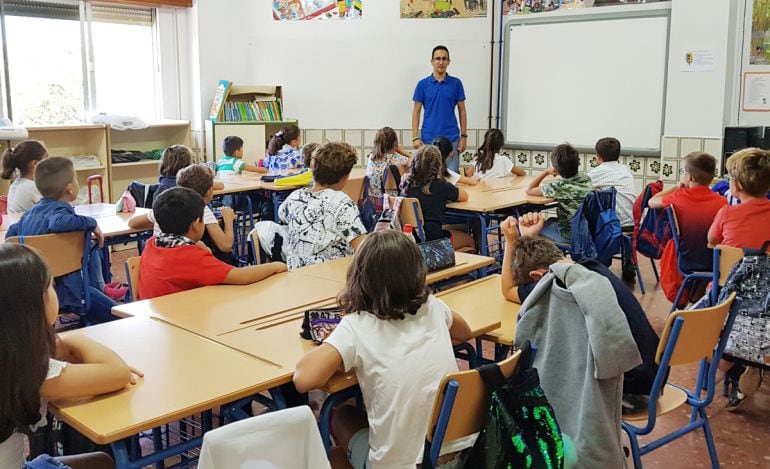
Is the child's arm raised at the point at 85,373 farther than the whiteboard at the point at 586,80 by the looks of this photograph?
Answer: No

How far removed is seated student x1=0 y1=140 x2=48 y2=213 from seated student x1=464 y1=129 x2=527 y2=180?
10.9ft

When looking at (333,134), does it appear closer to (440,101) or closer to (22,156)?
(440,101)

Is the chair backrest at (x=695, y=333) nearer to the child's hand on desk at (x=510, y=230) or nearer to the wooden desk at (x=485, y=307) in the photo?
the wooden desk at (x=485, y=307)

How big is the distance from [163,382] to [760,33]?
20.7ft

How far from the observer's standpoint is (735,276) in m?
3.39

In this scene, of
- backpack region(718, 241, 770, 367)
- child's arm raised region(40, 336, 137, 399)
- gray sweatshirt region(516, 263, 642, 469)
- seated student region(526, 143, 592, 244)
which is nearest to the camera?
child's arm raised region(40, 336, 137, 399)

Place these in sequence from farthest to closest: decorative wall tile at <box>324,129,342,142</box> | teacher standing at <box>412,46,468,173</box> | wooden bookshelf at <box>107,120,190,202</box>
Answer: decorative wall tile at <box>324,129,342,142</box> → teacher standing at <box>412,46,468,173</box> → wooden bookshelf at <box>107,120,190,202</box>

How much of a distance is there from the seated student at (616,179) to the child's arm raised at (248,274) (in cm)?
310

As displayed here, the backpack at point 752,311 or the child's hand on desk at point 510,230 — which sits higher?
the child's hand on desk at point 510,230

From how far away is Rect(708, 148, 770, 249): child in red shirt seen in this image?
3.72 metres

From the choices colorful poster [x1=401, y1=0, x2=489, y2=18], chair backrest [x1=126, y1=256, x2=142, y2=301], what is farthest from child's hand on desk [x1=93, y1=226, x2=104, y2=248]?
colorful poster [x1=401, y1=0, x2=489, y2=18]

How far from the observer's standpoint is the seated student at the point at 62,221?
3883 millimetres

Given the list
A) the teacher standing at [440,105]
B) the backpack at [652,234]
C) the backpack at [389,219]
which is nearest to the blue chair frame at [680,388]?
the backpack at [389,219]

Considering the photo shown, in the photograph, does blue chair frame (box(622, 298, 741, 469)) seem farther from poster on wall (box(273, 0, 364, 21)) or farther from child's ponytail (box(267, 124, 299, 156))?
poster on wall (box(273, 0, 364, 21))
